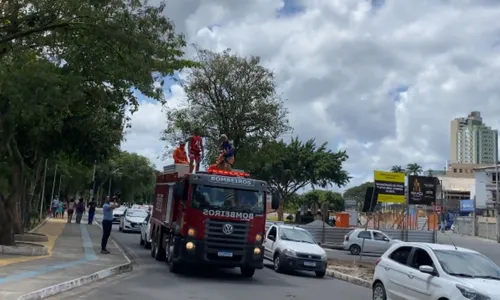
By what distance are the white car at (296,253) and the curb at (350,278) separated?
600 mm

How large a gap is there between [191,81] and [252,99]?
12.5ft

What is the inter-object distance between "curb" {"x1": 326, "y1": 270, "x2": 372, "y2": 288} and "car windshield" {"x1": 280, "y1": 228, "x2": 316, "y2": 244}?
126cm

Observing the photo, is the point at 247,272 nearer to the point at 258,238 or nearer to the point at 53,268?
the point at 258,238

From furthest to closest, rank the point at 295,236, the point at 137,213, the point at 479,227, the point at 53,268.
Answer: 1. the point at 479,227
2. the point at 137,213
3. the point at 295,236
4. the point at 53,268

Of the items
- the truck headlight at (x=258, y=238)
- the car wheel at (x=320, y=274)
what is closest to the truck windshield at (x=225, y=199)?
the truck headlight at (x=258, y=238)

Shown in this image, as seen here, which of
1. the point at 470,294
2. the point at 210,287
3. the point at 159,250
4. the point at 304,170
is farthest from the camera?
the point at 304,170

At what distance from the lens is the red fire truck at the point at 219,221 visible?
15820 mm

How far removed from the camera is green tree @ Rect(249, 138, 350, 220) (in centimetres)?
5200

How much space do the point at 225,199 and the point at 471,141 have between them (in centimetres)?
17962

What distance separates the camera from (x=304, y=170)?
52.8 meters

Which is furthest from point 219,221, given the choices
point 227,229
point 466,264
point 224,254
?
point 466,264

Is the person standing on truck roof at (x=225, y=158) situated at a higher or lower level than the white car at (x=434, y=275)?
higher

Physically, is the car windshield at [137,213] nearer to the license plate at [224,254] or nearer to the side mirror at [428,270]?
the license plate at [224,254]

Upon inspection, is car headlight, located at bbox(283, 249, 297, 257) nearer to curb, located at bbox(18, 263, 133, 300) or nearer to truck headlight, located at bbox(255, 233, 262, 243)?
truck headlight, located at bbox(255, 233, 262, 243)
